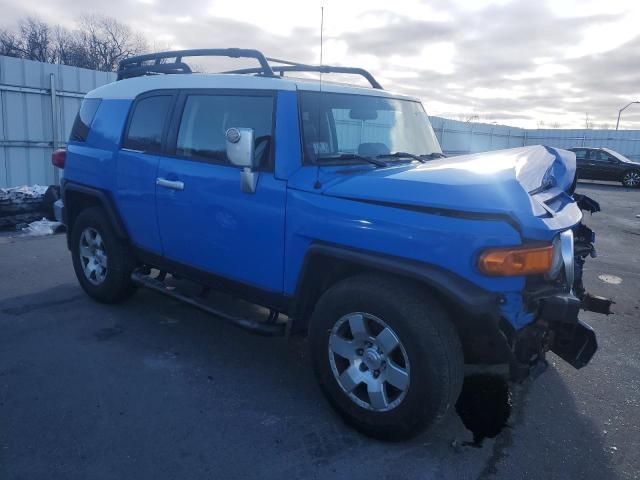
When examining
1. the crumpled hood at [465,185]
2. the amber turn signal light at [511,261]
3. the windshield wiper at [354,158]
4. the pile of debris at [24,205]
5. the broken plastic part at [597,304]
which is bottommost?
the pile of debris at [24,205]

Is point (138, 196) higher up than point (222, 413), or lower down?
higher up

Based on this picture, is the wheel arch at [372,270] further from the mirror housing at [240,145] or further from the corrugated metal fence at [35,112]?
the corrugated metal fence at [35,112]

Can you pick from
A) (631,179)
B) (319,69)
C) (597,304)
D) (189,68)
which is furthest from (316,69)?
(631,179)

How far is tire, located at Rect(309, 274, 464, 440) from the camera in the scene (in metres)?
2.70

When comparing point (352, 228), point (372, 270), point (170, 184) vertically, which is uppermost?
point (170, 184)

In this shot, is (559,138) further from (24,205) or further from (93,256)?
(93,256)

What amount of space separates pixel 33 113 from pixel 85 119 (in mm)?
6520

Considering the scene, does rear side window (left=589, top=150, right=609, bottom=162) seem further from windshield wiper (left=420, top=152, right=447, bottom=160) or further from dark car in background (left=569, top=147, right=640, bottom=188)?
windshield wiper (left=420, top=152, right=447, bottom=160)

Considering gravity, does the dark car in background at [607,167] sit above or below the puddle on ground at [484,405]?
above

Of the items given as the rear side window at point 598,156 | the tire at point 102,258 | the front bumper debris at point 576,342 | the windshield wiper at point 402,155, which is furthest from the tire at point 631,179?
the tire at point 102,258

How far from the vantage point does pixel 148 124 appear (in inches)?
171

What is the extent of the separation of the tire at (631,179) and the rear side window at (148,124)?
2029 centimetres

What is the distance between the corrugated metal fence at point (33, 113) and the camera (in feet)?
32.8

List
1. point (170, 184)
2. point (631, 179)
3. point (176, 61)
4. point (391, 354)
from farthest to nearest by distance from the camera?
Answer: point (631, 179) → point (176, 61) → point (170, 184) → point (391, 354)
